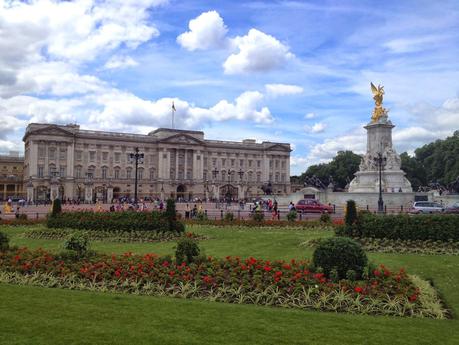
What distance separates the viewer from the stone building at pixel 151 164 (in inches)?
4050

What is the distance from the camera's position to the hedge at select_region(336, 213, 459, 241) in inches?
702

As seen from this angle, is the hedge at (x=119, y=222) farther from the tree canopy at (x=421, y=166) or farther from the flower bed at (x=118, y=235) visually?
the tree canopy at (x=421, y=166)

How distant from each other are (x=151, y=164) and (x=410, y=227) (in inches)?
3977

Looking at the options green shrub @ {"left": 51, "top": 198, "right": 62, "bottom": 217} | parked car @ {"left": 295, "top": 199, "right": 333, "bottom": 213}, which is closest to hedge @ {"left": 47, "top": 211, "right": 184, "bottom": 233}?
green shrub @ {"left": 51, "top": 198, "right": 62, "bottom": 217}

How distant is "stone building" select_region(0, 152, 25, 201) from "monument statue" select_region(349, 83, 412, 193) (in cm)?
7556

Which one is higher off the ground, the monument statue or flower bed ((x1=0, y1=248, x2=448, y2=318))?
the monument statue

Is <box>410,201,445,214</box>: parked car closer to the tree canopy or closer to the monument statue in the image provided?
the monument statue

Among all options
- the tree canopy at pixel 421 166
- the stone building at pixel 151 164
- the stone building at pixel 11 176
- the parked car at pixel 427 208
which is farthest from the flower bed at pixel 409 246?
the stone building at pixel 11 176

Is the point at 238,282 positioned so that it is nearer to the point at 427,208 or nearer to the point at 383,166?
the point at 427,208

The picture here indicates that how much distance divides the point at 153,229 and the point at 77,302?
493 inches

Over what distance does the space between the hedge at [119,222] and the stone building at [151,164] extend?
2804 inches

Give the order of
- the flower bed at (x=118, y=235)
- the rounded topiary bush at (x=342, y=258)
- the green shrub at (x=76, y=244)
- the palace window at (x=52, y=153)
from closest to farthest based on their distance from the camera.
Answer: the rounded topiary bush at (x=342, y=258), the green shrub at (x=76, y=244), the flower bed at (x=118, y=235), the palace window at (x=52, y=153)

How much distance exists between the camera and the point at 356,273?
10578 mm

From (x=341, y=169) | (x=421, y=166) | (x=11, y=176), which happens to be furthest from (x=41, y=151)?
(x=421, y=166)
